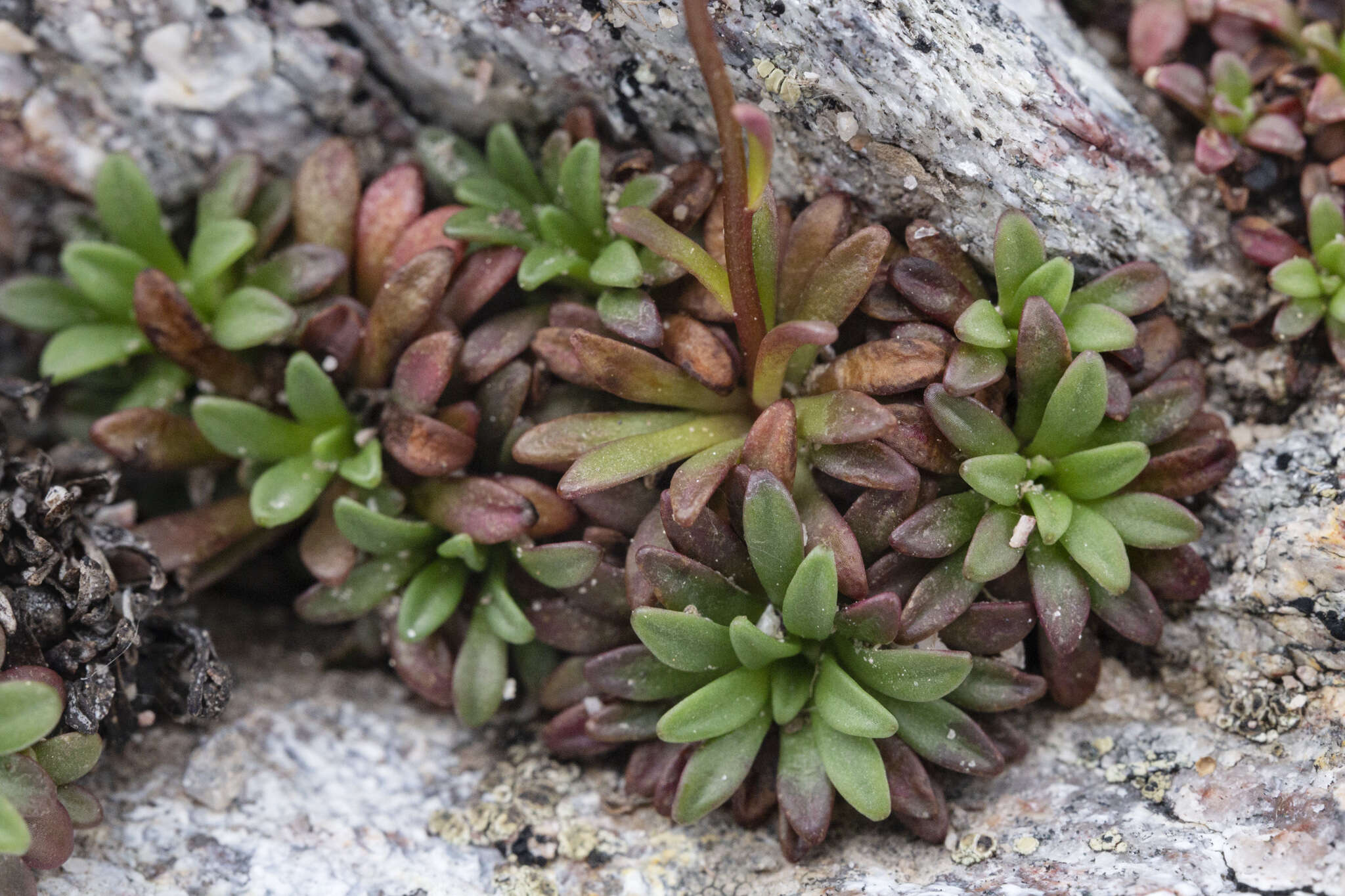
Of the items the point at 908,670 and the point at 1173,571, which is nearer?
the point at 908,670

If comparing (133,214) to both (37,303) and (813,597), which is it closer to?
(37,303)

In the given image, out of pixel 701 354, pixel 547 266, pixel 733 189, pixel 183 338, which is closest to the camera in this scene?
pixel 733 189

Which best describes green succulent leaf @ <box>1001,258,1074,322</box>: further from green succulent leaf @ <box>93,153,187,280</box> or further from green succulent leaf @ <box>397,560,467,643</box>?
green succulent leaf @ <box>93,153,187,280</box>

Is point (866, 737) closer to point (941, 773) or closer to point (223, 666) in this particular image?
point (941, 773)

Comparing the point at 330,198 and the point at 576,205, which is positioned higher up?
the point at 576,205

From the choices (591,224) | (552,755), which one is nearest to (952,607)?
(552,755)

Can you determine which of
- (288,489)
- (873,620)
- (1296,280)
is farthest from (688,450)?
Answer: (1296,280)
